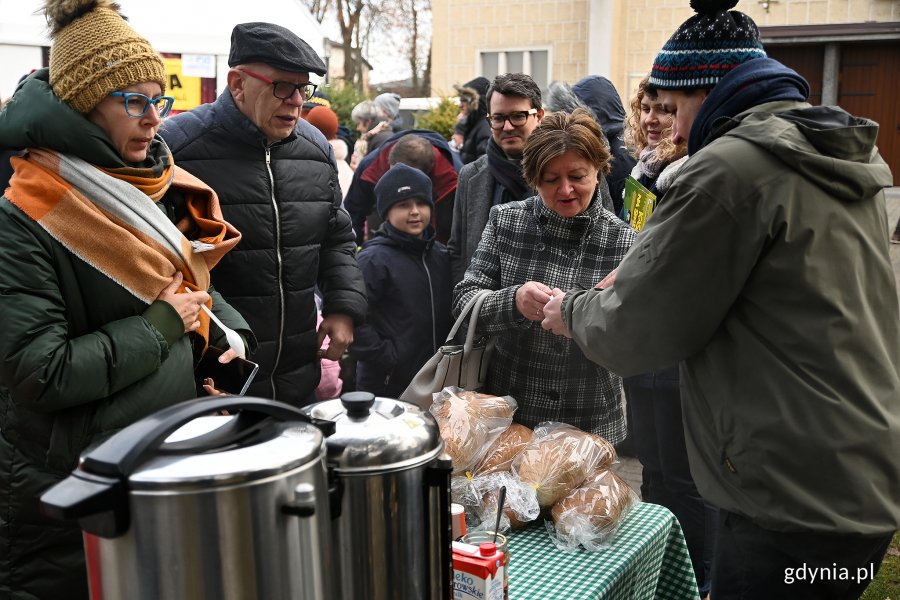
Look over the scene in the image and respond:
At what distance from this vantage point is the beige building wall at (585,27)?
1470cm

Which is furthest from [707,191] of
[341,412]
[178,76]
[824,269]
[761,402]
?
[178,76]

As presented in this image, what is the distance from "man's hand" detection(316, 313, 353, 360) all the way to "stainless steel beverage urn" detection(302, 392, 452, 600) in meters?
1.73

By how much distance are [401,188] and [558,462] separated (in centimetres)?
196

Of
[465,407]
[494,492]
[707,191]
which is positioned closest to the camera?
[707,191]

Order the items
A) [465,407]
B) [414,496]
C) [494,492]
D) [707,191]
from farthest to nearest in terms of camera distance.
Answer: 1. [465,407]
2. [494,492]
3. [707,191]
4. [414,496]

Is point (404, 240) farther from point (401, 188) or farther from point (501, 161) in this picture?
point (501, 161)

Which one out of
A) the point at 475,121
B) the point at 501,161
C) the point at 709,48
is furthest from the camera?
the point at 475,121

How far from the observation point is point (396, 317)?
3.75m

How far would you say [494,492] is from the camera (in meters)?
2.20

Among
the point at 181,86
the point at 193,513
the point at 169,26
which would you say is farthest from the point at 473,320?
Result: the point at 169,26

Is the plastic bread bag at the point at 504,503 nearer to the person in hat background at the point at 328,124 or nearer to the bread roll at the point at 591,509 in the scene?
the bread roll at the point at 591,509

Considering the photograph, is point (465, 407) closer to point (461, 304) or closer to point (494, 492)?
point (494, 492)

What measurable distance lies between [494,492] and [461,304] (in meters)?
0.84

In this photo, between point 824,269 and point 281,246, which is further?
point 281,246
